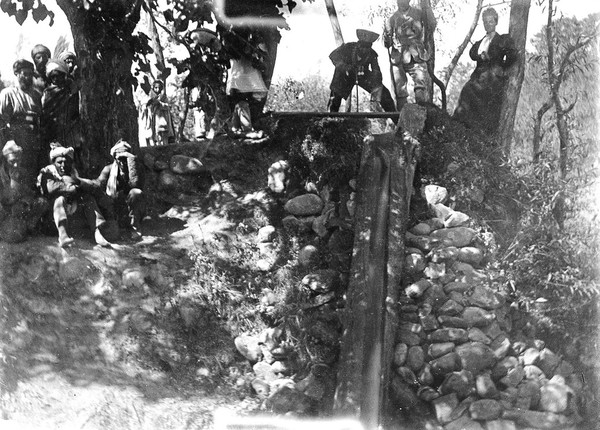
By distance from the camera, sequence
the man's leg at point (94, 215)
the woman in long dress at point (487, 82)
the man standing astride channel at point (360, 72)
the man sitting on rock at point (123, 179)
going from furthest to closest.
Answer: the woman in long dress at point (487, 82)
the man standing astride channel at point (360, 72)
the man sitting on rock at point (123, 179)
the man's leg at point (94, 215)

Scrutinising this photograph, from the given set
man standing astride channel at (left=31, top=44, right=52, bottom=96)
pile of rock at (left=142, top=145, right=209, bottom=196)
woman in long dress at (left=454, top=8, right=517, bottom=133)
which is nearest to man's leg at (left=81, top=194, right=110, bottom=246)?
pile of rock at (left=142, top=145, right=209, bottom=196)

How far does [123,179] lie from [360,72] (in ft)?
9.85

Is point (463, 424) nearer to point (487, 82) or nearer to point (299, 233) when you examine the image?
point (299, 233)

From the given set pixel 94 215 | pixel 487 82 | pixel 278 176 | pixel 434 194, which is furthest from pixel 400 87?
pixel 94 215

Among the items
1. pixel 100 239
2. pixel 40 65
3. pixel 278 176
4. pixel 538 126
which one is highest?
pixel 40 65

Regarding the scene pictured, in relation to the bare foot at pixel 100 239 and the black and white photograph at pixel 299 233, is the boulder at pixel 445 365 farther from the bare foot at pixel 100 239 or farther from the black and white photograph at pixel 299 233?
the bare foot at pixel 100 239

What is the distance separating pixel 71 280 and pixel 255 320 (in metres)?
1.82

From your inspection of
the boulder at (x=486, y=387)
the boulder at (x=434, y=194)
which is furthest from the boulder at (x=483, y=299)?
the boulder at (x=434, y=194)

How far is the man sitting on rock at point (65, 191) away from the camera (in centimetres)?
764

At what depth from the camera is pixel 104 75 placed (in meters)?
8.20

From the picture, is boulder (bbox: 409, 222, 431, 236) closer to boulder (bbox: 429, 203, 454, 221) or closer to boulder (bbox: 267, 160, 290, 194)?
boulder (bbox: 429, 203, 454, 221)

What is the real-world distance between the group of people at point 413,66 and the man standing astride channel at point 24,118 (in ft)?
11.0

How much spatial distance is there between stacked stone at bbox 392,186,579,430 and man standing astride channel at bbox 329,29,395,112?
219 cm

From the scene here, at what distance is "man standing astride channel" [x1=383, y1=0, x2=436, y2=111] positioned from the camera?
30.0 feet
